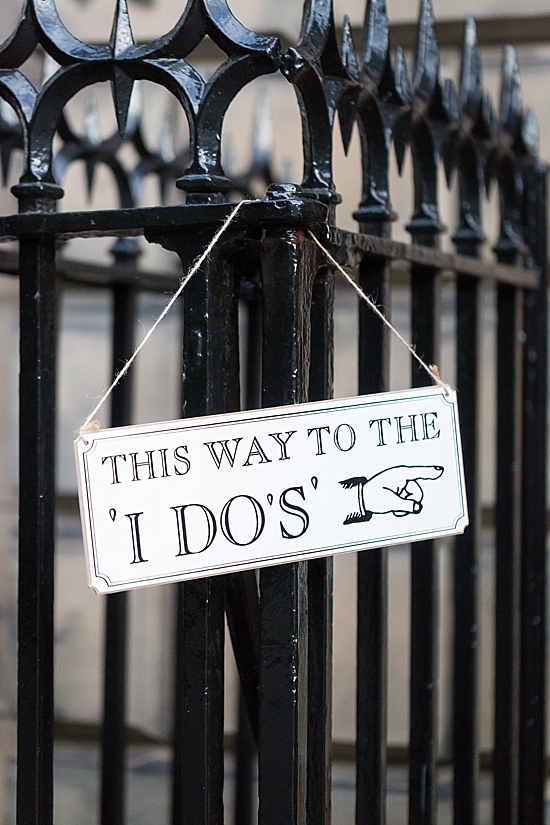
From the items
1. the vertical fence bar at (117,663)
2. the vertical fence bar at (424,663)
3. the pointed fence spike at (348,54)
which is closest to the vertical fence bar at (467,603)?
the vertical fence bar at (424,663)

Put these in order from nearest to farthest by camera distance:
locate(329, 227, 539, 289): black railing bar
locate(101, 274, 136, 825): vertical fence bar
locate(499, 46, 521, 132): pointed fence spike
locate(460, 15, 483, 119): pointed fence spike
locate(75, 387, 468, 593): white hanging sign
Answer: locate(75, 387, 468, 593): white hanging sign → locate(329, 227, 539, 289): black railing bar → locate(460, 15, 483, 119): pointed fence spike → locate(499, 46, 521, 132): pointed fence spike → locate(101, 274, 136, 825): vertical fence bar

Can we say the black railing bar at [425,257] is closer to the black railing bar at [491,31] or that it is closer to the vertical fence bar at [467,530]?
the vertical fence bar at [467,530]

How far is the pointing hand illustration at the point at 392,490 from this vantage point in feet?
2.01

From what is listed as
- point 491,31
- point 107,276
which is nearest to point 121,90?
point 107,276

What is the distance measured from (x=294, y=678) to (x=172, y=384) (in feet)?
3.22

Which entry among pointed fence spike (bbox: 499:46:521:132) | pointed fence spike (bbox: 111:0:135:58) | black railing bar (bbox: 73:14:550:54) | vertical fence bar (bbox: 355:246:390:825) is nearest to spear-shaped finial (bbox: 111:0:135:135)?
pointed fence spike (bbox: 111:0:135:58)

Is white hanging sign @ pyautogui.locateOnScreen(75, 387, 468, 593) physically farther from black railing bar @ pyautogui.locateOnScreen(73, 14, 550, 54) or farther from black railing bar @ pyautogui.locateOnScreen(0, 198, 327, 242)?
black railing bar @ pyautogui.locateOnScreen(73, 14, 550, 54)

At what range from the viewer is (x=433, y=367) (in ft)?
2.18

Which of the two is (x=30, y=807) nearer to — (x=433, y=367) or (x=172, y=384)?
(x=433, y=367)

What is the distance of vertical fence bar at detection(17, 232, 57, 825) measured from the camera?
2.15ft

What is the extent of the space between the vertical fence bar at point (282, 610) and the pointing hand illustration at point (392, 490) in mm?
63

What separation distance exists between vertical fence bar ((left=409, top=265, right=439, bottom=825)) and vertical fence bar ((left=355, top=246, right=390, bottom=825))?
0.34 feet

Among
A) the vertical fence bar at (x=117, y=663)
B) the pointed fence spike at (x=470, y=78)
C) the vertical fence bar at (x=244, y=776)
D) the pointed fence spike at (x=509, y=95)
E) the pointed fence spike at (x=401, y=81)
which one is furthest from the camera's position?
the vertical fence bar at (x=244, y=776)

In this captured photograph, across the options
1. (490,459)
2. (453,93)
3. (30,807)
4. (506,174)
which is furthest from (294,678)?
(490,459)
